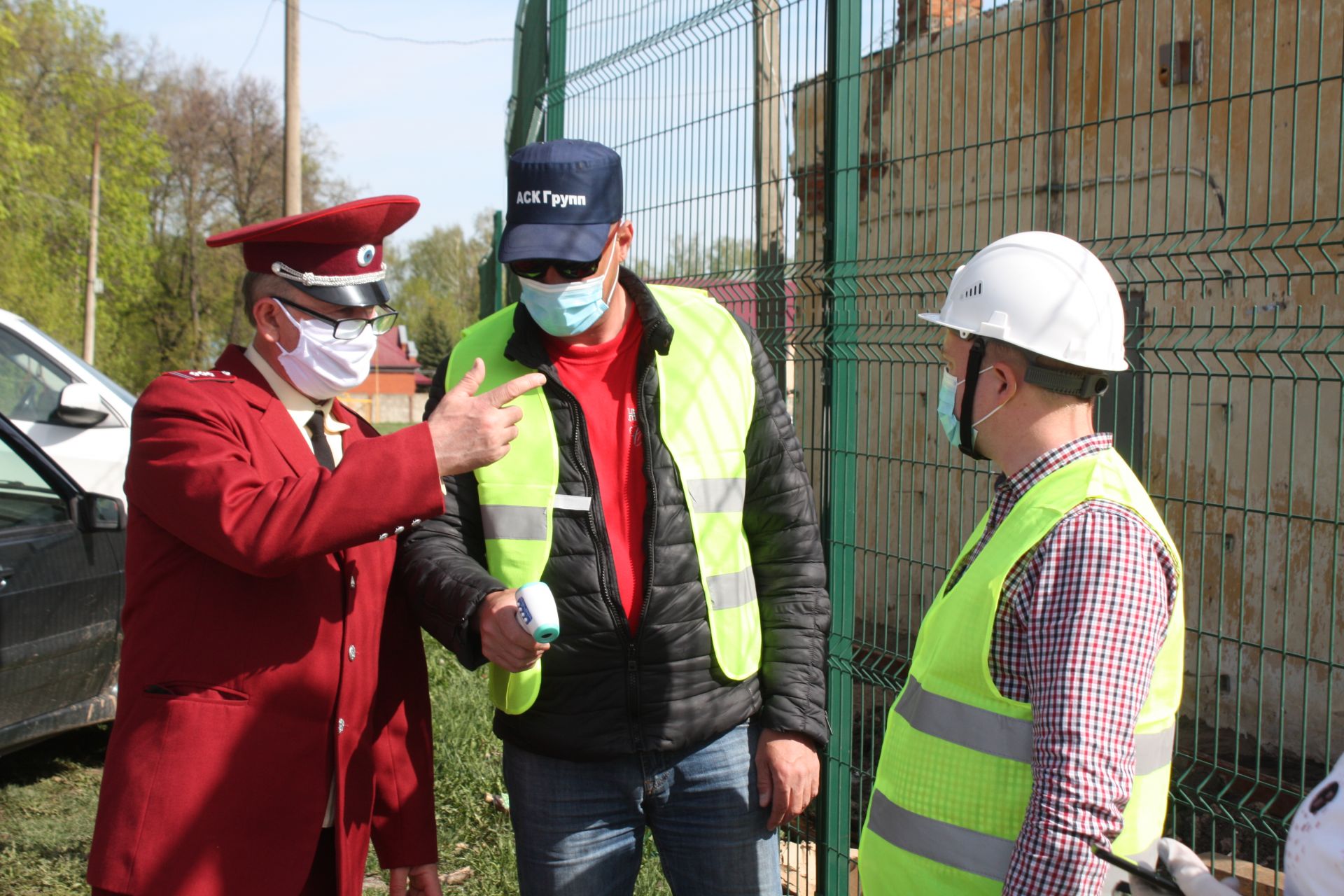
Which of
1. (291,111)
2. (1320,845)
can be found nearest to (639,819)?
(1320,845)

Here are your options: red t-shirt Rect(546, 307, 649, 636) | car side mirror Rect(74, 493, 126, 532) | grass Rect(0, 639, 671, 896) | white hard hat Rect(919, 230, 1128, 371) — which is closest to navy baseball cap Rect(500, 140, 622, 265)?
red t-shirt Rect(546, 307, 649, 636)

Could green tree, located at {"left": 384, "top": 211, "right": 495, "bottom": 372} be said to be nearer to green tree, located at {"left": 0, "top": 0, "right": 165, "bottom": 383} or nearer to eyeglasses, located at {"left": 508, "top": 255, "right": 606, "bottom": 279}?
green tree, located at {"left": 0, "top": 0, "right": 165, "bottom": 383}

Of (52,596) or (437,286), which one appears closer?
(52,596)

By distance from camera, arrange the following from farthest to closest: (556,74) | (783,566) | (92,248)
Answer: (92,248), (556,74), (783,566)

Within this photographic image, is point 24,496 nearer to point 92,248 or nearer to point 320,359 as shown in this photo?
point 320,359

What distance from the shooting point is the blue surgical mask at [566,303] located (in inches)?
97.3

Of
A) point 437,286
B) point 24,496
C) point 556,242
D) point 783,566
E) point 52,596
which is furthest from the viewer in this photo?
point 437,286

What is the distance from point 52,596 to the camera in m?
4.62

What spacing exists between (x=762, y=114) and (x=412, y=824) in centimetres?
238

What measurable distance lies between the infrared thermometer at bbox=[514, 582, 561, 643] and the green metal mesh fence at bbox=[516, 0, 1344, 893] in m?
1.49

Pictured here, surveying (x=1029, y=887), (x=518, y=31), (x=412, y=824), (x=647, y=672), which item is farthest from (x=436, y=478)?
(x=518, y=31)

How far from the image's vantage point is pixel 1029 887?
5.04ft

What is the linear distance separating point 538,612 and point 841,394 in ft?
5.41

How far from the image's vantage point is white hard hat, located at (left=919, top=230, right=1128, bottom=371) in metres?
1.81
